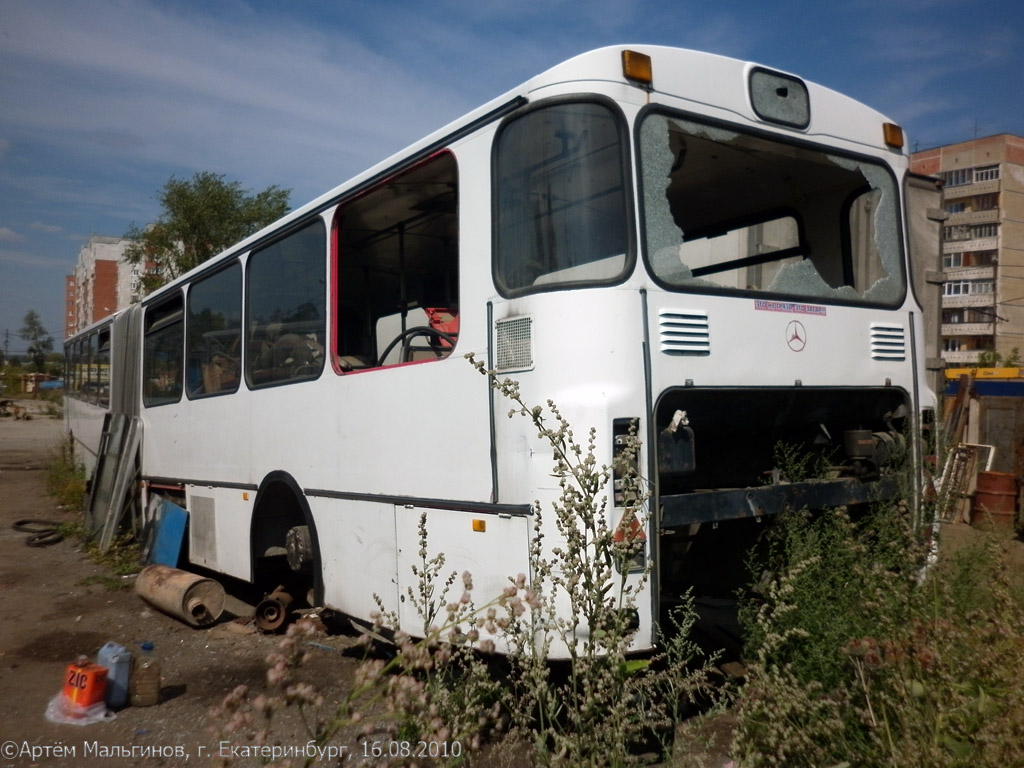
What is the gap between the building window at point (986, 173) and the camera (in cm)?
6056

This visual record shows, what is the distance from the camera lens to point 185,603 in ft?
21.1

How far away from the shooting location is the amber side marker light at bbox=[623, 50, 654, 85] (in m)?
3.74

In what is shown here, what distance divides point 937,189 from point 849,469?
19.6ft

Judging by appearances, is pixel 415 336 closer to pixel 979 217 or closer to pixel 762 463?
pixel 762 463

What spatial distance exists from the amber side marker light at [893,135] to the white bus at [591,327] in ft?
0.07

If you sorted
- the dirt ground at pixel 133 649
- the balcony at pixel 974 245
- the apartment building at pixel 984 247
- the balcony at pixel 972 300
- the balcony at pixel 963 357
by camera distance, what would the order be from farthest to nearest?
the balcony at pixel 974 245, the balcony at pixel 963 357, the balcony at pixel 972 300, the apartment building at pixel 984 247, the dirt ground at pixel 133 649

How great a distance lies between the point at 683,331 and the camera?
3.77m

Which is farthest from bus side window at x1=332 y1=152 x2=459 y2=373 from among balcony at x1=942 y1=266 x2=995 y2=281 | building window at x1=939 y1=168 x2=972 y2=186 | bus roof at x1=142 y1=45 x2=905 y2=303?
building window at x1=939 y1=168 x2=972 y2=186

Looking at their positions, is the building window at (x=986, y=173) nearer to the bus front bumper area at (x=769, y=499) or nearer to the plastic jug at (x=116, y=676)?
the bus front bumper area at (x=769, y=499)

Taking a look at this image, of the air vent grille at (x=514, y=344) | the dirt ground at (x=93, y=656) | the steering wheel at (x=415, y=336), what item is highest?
the steering wheel at (x=415, y=336)

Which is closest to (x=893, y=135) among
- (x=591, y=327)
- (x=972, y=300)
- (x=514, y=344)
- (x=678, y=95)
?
(x=678, y=95)

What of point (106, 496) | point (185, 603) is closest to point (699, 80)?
point (185, 603)

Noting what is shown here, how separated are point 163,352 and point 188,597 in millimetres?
3099

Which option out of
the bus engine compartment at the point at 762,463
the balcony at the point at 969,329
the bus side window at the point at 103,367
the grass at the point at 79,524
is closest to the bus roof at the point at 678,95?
the bus engine compartment at the point at 762,463
